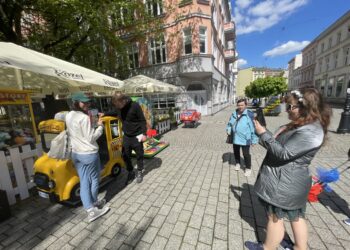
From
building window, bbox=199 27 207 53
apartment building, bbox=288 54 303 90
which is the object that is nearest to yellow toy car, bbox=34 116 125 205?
building window, bbox=199 27 207 53

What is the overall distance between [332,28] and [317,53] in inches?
296

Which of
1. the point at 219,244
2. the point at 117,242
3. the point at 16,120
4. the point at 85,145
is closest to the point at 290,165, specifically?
the point at 219,244

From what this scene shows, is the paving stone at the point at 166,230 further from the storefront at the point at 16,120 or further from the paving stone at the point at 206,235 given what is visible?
the storefront at the point at 16,120

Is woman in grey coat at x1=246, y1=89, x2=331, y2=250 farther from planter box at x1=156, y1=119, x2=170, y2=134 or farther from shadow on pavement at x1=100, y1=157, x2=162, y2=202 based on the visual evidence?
planter box at x1=156, y1=119, x2=170, y2=134

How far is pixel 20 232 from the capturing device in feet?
8.30

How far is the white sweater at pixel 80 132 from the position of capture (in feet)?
7.81

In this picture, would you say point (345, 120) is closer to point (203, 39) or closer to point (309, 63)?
point (203, 39)

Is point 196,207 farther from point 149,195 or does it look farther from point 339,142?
point 339,142

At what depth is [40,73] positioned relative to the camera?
9.53 ft

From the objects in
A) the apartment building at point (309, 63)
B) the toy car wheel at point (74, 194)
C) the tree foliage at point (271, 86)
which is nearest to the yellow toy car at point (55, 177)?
the toy car wheel at point (74, 194)

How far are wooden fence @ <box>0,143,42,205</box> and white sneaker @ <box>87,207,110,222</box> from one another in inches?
68.4

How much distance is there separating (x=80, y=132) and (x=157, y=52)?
15.7 meters

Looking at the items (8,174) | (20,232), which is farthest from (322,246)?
(8,174)

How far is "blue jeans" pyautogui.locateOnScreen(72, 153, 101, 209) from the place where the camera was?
8.21ft
